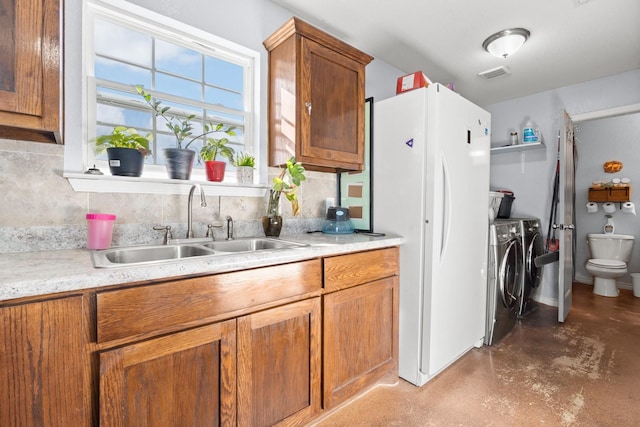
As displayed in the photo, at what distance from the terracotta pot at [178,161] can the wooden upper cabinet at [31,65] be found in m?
0.61

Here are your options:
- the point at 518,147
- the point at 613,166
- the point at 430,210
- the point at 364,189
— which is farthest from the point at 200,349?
the point at 613,166

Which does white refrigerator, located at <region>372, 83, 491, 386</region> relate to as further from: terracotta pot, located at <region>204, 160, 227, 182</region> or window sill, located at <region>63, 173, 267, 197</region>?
terracotta pot, located at <region>204, 160, 227, 182</region>

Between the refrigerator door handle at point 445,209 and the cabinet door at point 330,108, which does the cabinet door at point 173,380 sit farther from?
the refrigerator door handle at point 445,209

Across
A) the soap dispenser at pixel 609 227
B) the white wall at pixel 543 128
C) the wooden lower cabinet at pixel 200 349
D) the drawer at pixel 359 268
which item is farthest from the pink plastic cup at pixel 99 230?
the soap dispenser at pixel 609 227

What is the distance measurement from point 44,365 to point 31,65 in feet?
2.97

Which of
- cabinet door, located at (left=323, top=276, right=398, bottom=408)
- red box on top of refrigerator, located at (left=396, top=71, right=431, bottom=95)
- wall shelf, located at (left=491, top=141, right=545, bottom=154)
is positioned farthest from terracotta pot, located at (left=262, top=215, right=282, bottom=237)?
wall shelf, located at (left=491, top=141, right=545, bottom=154)

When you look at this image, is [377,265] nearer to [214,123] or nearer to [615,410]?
[214,123]

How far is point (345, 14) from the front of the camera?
7.27 feet

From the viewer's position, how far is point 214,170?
1787 mm

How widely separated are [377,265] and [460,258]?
709mm

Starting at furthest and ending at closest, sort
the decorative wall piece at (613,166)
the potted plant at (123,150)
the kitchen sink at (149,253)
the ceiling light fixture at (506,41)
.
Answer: the decorative wall piece at (613,166) < the ceiling light fixture at (506,41) < the potted plant at (123,150) < the kitchen sink at (149,253)

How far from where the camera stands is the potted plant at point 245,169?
1.91 m

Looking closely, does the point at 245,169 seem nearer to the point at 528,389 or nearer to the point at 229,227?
the point at 229,227

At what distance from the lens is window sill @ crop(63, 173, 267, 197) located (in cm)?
143
